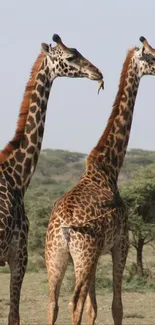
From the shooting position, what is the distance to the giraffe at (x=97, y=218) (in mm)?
8492

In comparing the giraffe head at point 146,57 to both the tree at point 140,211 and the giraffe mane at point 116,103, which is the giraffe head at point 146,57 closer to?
the giraffe mane at point 116,103

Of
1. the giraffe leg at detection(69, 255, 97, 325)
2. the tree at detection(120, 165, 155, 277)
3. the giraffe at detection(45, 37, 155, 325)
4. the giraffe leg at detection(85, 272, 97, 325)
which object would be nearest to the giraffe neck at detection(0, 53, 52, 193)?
the giraffe at detection(45, 37, 155, 325)

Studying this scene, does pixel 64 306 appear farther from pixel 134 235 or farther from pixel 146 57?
pixel 146 57

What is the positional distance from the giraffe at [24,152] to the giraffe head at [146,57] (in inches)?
71.0

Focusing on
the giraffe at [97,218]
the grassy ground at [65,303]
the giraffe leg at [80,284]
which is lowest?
the grassy ground at [65,303]

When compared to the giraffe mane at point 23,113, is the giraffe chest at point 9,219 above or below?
below

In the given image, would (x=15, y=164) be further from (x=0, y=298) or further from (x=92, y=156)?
(x=0, y=298)

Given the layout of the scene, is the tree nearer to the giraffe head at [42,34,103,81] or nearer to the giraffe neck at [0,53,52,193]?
the giraffe head at [42,34,103,81]

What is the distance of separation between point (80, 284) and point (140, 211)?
27.9 ft

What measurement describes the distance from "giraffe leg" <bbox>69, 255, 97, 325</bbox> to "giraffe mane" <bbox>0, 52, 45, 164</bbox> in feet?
4.11

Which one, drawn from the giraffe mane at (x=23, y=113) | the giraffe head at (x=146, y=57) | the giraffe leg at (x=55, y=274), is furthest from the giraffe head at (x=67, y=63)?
the giraffe head at (x=146, y=57)

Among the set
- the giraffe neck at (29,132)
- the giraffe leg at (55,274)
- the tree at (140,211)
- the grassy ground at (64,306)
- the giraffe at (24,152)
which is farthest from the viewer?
the tree at (140,211)

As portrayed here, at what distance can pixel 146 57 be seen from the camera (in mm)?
10086

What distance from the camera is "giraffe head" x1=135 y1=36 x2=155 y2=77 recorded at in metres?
10.0
